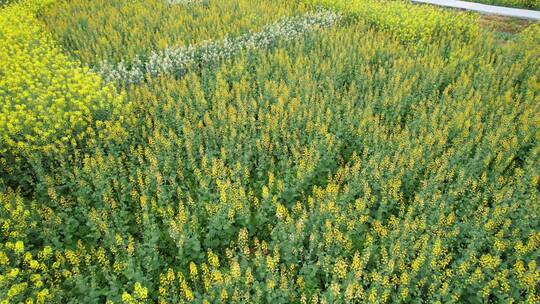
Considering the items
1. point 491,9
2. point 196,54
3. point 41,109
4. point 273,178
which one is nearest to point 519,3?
point 491,9

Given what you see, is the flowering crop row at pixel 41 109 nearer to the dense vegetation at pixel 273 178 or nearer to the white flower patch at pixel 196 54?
the dense vegetation at pixel 273 178

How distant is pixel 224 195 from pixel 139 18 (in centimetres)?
1028

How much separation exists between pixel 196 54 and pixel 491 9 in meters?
15.5

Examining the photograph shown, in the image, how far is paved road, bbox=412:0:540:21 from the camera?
1728 centimetres

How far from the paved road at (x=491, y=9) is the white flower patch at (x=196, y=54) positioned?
9.59 m

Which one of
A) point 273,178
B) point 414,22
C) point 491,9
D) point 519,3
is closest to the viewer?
point 273,178

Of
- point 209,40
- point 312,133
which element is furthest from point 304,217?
point 209,40

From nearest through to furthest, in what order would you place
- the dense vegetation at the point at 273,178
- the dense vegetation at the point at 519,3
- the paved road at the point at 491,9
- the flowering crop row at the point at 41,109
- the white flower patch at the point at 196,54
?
1. the dense vegetation at the point at 273,178
2. the flowering crop row at the point at 41,109
3. the white flower patch at the point at 196,54
4. the paved road at the point at 491,9
5. the dense vegetation at the point at 519,3

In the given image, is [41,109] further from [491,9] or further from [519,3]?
[519,3]

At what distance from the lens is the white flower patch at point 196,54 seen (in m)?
9.56

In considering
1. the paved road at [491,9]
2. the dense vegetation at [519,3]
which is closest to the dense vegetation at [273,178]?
the paved road at [491,9]

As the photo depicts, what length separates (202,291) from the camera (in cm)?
486

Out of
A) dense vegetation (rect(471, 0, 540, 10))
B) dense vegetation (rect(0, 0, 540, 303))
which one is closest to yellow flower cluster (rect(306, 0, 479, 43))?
dense vegetation (rect(0, 0, 540, 303))

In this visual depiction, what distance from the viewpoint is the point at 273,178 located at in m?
5.76
